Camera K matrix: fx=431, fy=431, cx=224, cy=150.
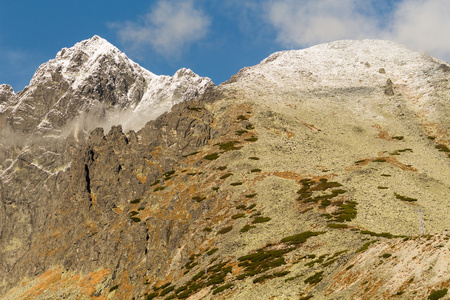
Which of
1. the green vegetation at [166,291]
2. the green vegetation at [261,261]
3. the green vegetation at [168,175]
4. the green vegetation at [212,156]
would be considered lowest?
the green vegetation at [166,291]

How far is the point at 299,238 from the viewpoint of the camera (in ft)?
223

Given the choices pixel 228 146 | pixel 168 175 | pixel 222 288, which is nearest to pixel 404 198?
pixel 222 288

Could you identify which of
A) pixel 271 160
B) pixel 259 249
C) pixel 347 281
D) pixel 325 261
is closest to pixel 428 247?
pixel 347 281

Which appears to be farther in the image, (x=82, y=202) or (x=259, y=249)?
(x=82, y=202)

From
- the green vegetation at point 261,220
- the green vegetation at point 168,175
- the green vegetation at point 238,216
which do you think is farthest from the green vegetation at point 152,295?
the green vegetation at point 168,175

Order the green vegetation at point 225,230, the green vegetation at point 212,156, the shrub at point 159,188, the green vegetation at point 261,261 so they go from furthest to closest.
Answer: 1. the green vegetation at point 212,156
2. the shrub at point 159,188
3. the green vegetation at point 225,230
4. the green vegetation at point 261,261

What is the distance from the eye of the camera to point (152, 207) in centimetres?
11812

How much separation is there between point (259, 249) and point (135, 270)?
34.7m

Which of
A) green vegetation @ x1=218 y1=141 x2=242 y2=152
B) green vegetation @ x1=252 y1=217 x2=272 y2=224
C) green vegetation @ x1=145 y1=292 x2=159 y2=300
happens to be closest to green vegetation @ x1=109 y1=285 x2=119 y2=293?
green vegetation @ x1=145 y1=292 x2=159 y2=300

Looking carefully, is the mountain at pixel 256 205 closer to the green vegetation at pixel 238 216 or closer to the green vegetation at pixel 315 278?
the green vegetation at pixel 315 278

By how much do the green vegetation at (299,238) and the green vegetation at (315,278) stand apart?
63.5 ft

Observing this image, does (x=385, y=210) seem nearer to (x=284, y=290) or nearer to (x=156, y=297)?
(x=284, y=290)

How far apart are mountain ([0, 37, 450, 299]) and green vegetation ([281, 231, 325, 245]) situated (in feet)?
0.92

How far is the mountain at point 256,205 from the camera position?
5053cm
